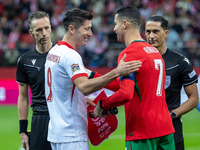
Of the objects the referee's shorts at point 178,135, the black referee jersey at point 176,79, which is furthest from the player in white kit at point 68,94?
the referee's shorts at point 178,135

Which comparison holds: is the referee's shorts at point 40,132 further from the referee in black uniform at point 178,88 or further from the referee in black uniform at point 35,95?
the referee in black uniform at point 178,88

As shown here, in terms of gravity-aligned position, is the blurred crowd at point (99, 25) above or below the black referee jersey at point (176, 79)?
above

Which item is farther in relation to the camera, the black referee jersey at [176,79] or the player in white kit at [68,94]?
the black referee jersey at [176,79]

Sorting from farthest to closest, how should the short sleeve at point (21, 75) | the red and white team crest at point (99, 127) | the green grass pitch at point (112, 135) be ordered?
the green grass pitch at point (112, 135), the short sleeve at point (21, 75), the red and white team crest at point (99, 127)

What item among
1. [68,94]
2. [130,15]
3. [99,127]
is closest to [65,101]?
[68,94]

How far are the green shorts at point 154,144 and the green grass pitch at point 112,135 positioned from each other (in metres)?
4.04

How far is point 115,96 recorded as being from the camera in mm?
3127

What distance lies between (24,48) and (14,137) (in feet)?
18.5

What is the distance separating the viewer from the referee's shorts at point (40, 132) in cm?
409

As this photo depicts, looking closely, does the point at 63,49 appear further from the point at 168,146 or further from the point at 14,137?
the point at 14,137

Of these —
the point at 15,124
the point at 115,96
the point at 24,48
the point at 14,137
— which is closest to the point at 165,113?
the point at 115,96

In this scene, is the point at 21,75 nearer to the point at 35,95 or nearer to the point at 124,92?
the point at 35,95

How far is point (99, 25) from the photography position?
52.1 ft

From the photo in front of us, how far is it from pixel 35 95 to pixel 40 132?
0.49m
